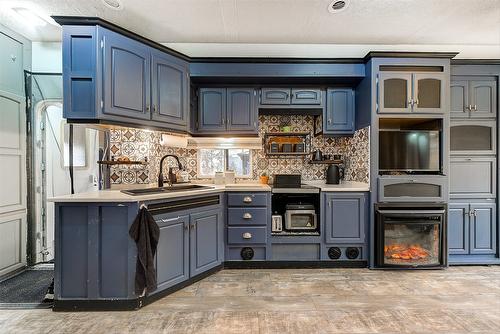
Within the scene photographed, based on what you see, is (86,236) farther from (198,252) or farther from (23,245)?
(23,245)

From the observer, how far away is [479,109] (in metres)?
3.16

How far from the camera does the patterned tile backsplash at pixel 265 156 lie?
3.11 metres

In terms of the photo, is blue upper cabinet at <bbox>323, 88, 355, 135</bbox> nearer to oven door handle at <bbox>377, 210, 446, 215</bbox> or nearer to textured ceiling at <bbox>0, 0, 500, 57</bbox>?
textured ceiling at <bbox>0, 0, 500, 57</bbox>

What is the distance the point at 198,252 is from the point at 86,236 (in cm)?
103

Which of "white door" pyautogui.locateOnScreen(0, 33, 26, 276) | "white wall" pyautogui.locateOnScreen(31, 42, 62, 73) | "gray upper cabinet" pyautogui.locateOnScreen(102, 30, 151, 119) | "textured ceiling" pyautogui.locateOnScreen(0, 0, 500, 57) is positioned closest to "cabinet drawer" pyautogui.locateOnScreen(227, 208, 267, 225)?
"gray upper cabinet" pyautogui.locateOnScreen(102, 30, 151, 119)

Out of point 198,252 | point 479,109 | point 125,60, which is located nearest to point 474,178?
point 479,109

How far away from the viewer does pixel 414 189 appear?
119 inches

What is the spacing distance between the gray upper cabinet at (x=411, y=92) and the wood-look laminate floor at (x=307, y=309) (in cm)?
184

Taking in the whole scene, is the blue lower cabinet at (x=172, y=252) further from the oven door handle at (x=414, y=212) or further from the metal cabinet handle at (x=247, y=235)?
the oven door handle at (x=414, y=212)

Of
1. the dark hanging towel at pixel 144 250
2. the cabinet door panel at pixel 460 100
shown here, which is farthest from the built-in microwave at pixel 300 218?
the cabinet door panel at pixel 460 100

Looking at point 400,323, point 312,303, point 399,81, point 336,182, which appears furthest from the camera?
point 336,182

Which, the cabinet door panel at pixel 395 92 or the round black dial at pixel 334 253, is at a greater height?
the cabinet door panel at pixel 395 92

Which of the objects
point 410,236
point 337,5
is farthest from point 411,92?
point 410,236

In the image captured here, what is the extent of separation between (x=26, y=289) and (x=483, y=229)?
16.3 ft
